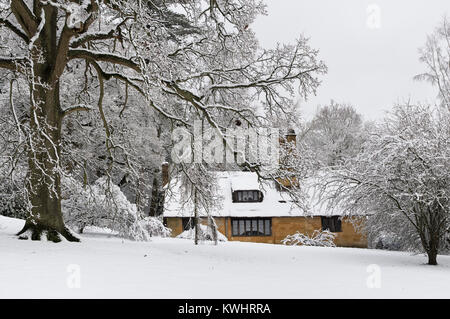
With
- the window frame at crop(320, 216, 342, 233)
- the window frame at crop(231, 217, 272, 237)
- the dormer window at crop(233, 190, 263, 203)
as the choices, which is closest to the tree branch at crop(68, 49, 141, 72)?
the window frame at crop(231, 217, 272, 237)

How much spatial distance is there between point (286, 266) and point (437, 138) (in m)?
5.46

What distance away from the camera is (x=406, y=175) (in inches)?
474

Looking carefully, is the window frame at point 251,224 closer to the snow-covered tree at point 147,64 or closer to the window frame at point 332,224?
the window frame at point 332,224

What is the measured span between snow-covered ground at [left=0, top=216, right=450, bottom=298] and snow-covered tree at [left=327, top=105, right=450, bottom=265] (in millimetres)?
1875

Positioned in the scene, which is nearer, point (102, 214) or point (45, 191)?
point (45, 191)

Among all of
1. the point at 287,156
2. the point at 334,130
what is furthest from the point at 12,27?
the point at 334,130

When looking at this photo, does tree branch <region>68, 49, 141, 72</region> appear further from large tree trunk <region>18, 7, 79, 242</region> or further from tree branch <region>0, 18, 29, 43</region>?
tree branch <region>0, 18, 29, 43</region>

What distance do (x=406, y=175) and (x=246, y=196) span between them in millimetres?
22614

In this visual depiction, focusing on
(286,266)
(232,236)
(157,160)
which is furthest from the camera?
(232,236)

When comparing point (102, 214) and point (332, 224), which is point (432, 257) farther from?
point (332, 224)

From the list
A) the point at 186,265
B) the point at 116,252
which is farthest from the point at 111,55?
the point at 186,265

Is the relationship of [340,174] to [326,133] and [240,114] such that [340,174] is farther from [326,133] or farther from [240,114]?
[326,133]

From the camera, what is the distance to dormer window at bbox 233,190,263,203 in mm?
34062
